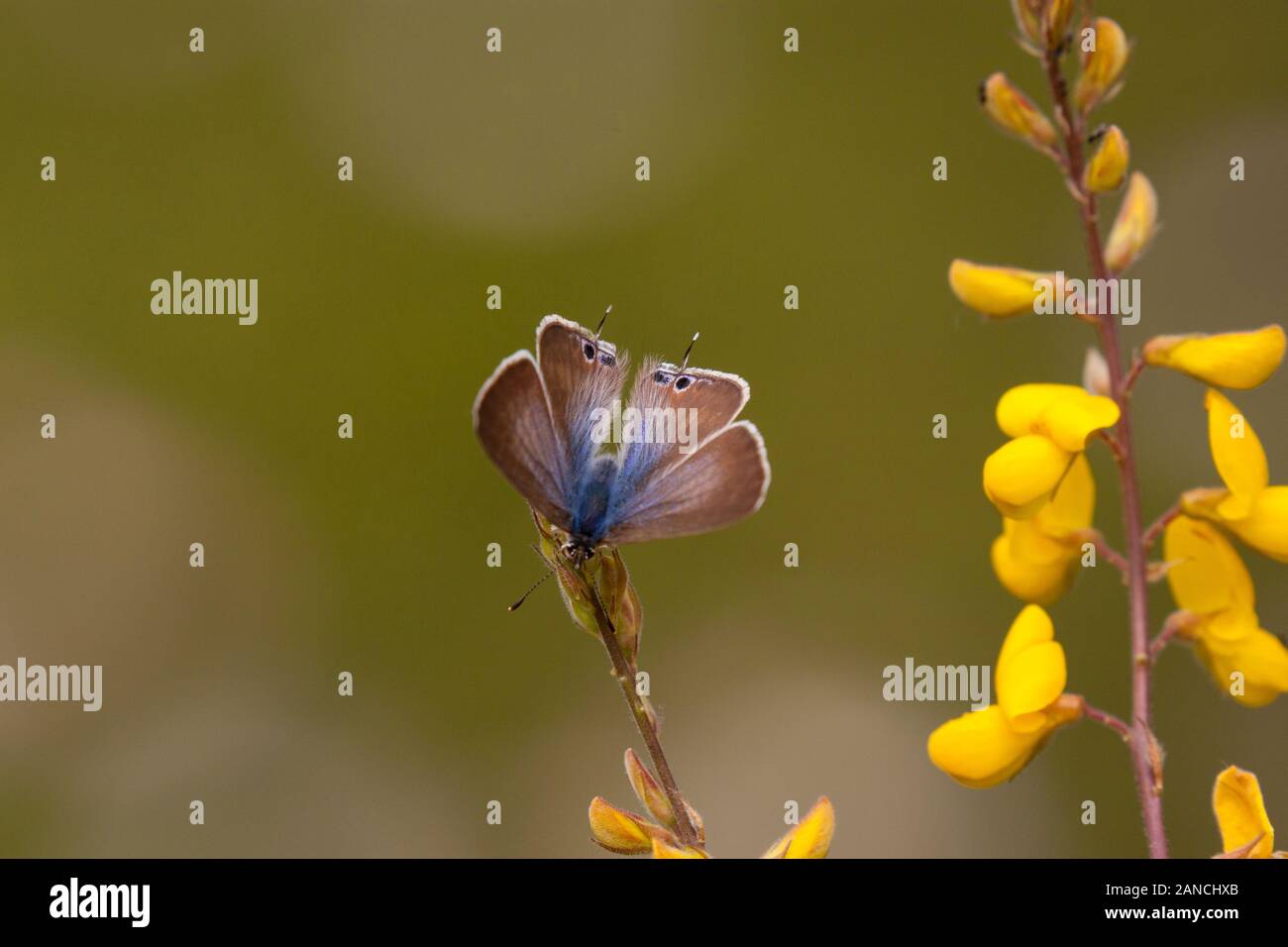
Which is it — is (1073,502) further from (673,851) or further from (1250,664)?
(673,851)

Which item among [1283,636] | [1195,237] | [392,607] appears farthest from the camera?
[1195,237]

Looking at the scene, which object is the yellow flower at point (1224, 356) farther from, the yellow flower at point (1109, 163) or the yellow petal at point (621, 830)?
the yellow petal at point (621, 830)

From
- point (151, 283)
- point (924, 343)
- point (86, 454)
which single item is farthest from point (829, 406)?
point (86, 454)

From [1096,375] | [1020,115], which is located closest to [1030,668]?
[1096,375]

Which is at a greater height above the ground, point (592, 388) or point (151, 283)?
point (151, 283)

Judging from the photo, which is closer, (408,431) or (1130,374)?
(1130,374)

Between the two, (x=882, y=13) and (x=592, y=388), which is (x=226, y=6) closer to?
(x=882, y=13)
